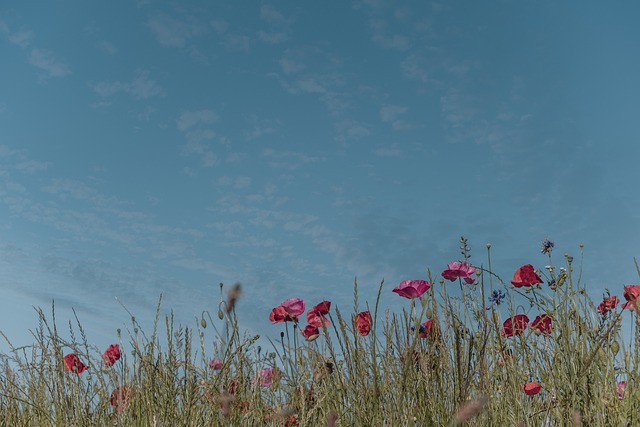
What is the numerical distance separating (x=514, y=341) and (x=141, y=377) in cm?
171

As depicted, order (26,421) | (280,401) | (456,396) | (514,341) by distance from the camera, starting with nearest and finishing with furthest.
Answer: (456,396)
(514,341)
(280,401)
(26,421)

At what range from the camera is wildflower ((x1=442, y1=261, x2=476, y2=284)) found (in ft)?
10.2

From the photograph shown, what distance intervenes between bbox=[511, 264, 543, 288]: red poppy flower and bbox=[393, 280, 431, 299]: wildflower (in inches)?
23.1

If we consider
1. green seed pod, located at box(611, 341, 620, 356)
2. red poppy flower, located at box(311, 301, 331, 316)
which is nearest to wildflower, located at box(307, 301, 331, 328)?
red poppy flower, located at box(311, 301, 331, 316)

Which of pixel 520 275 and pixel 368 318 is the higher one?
pixel 520 275

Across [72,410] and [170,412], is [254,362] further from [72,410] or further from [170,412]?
[72,410]

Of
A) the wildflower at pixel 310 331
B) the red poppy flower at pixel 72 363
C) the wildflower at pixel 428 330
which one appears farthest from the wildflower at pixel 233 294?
the red poppy flower at pixel 72 363

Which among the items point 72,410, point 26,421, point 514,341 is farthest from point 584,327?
point 26,421

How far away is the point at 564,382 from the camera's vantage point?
244cm

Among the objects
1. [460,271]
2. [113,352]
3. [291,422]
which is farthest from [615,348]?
[113,352]

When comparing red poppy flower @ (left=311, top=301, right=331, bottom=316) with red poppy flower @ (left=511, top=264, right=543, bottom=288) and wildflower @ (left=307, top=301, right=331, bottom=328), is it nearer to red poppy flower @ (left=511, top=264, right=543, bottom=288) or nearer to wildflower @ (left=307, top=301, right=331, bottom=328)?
wildflower @ (left=307, top=301, right=331, bottom=328)

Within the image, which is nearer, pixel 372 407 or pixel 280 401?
pixel 372 407

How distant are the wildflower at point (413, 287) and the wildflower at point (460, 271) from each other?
0.29m

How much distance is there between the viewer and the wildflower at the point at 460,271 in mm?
3113
